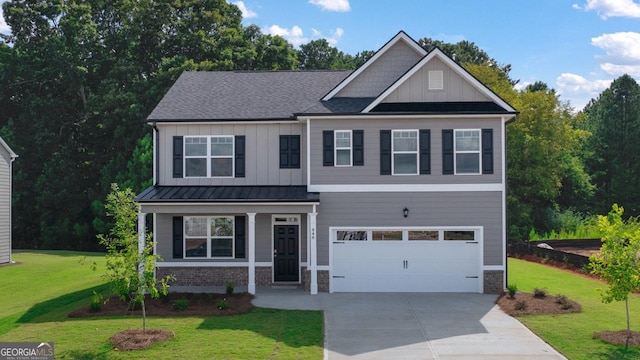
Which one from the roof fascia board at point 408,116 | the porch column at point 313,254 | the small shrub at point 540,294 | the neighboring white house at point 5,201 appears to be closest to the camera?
the small shrub at point 540,294

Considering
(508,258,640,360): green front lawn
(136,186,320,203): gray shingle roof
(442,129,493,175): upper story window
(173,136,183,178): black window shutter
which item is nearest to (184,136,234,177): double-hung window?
(173,136,183,178): black window shutter

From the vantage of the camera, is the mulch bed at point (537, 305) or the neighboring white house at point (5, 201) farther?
the neighboring white house at point (5, 201)

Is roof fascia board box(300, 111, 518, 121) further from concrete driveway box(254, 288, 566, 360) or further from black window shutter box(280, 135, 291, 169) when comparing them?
concrete driveway box(254, 288, 566, 360)

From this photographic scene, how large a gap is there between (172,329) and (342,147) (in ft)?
27.6

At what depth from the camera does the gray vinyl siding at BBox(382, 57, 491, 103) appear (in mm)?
19484

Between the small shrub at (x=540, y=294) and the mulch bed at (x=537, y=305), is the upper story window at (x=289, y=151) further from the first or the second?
the small shrub at (x=540, y=294)

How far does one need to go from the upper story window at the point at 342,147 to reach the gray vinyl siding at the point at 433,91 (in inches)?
67.0

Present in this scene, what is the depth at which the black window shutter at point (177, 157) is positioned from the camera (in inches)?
818

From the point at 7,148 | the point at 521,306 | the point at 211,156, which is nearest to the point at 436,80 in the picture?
the point at 521,306

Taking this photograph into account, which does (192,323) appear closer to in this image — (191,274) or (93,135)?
(191,274)

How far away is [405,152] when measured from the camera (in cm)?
1931

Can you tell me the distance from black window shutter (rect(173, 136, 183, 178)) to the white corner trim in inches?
197
